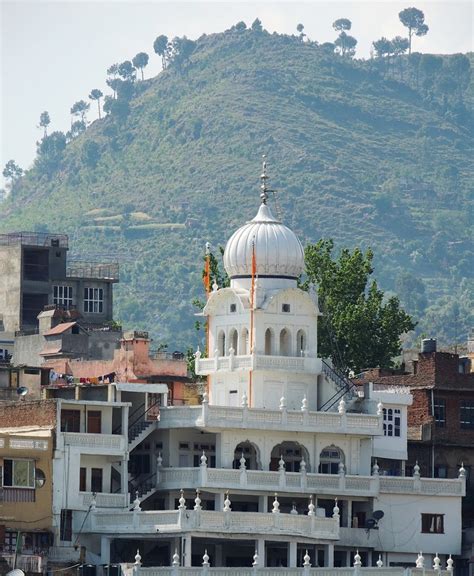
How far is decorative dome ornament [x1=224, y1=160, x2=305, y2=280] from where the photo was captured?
357 feet

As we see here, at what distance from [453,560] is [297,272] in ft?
47.5

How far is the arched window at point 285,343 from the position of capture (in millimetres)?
108812

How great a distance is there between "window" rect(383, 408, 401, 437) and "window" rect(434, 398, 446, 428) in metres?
4.75

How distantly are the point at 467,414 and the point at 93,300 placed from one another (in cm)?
5282

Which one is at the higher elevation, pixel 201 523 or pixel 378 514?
pixel 378 514

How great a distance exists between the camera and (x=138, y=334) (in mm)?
130375

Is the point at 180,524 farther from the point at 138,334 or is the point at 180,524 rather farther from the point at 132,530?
the point at 138,334

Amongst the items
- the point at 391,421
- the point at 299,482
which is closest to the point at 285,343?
the point at 391,421

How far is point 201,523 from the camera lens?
9875 centimetres

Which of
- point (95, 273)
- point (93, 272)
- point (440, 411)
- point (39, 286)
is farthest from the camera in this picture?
point (95, 273)

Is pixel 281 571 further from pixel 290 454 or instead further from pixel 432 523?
pixel 432 523

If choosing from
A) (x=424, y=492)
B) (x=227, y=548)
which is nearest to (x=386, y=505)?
(x=424, y=492)

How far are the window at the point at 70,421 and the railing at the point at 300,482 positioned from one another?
4.57m

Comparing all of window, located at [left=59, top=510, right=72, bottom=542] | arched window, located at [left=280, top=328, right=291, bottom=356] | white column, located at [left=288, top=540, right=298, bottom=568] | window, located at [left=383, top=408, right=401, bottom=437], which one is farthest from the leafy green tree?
window, located at [left=59, top=510, right=72, bottom=542]
